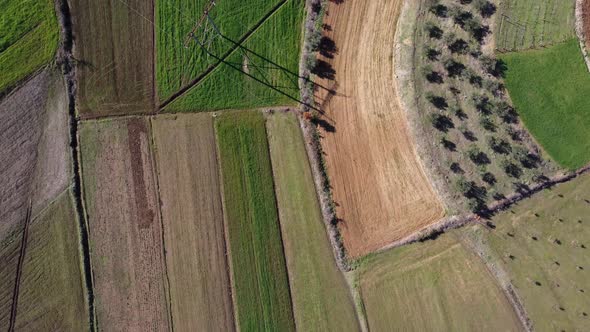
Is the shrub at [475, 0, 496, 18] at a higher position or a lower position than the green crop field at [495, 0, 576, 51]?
higher

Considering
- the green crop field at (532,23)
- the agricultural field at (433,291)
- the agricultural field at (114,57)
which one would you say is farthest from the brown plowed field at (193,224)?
the green crop field at (532,23)

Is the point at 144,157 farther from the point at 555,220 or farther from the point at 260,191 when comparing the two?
the point at 555,220

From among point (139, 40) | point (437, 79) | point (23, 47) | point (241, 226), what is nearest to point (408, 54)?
point (437, 79)

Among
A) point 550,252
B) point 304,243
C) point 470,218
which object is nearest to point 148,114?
point 304,243

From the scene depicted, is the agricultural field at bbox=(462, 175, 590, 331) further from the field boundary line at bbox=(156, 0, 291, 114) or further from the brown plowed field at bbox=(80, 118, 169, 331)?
the brown plowed field at bbox=(80, 118, 169, 331)

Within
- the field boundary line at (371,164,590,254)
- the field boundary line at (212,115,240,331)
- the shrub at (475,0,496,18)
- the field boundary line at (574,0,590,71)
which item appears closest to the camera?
the field boundary line at (371,164,590,254)

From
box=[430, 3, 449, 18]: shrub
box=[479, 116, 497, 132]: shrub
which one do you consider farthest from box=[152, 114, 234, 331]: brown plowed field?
box=[479, 116, 497, 132]: shrub

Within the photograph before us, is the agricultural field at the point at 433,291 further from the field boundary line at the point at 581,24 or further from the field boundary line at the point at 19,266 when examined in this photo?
the field boundary line at the point at 19,266
